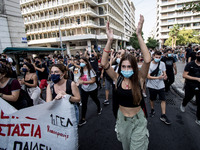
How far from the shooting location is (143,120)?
1866 millimetres

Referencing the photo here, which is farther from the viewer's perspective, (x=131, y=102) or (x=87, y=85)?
(x=87, y=85)

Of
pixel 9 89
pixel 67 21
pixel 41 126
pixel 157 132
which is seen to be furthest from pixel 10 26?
pixel 67 21

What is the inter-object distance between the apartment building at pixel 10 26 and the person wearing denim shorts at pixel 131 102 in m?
13.8

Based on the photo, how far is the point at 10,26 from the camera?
41.0 feet

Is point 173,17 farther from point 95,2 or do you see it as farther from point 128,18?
point 95,2

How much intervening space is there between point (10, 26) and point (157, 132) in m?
15.4

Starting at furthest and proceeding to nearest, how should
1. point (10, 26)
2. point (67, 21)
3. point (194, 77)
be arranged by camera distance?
1. point (67, 21)
2. point (10, 26)
3. point (194, 77)

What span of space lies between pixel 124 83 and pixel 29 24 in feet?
140

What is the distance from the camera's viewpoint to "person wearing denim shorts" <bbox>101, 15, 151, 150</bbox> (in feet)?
5.81

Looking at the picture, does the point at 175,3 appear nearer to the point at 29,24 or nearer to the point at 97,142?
the point at 29,24

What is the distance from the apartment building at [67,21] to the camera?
31002 mm

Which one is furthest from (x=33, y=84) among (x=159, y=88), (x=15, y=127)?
(x=159, y=88)

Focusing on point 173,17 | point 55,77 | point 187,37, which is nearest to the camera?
point 55,77

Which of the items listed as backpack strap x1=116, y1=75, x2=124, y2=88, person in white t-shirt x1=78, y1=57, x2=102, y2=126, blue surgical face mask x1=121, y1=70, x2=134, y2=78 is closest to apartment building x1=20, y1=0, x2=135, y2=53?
person in white t-shirt x1=78, y1=57, x2=102, y2=126
